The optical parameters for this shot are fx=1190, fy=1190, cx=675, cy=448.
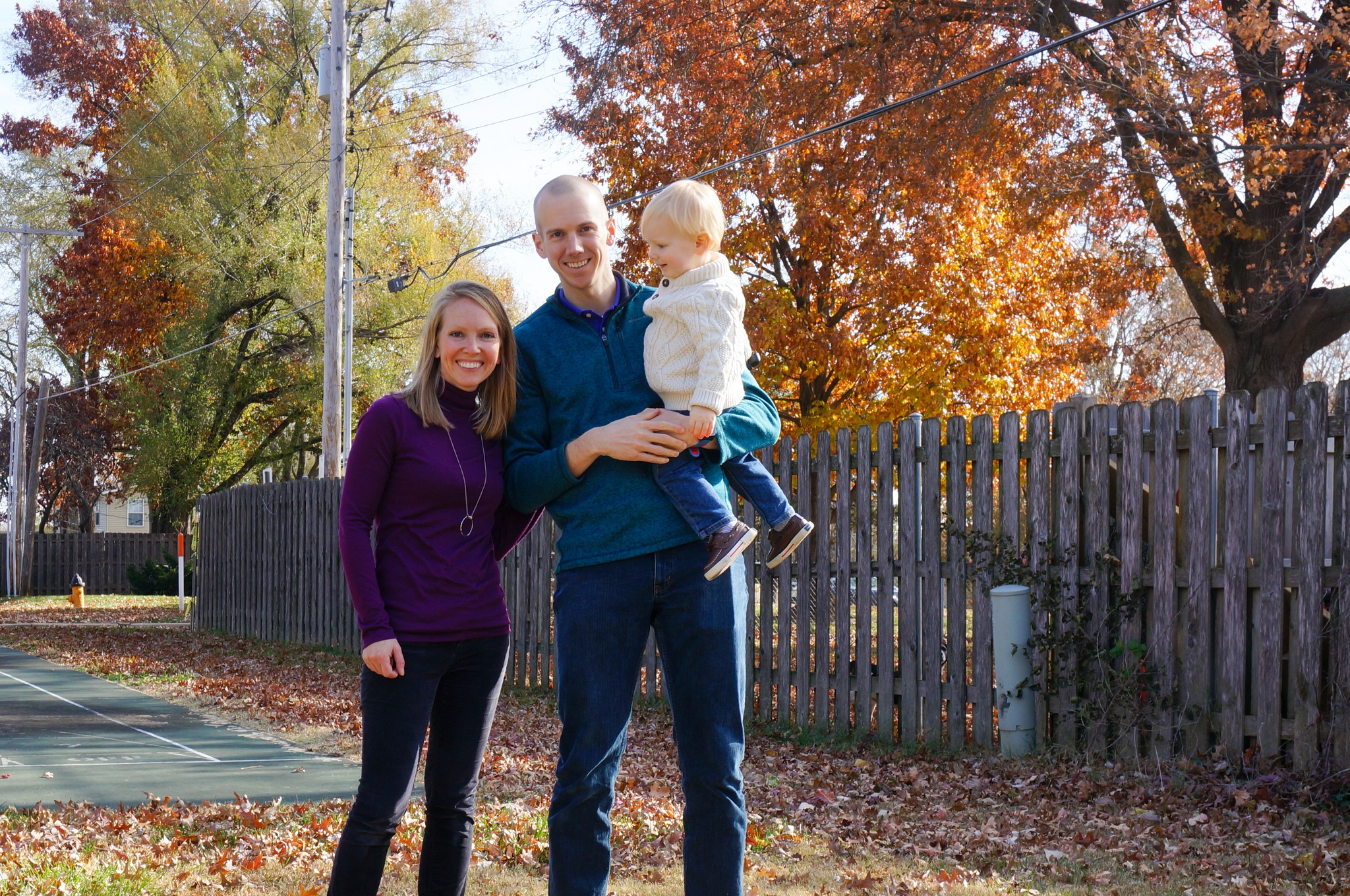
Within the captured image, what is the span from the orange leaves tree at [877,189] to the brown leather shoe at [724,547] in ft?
29.1

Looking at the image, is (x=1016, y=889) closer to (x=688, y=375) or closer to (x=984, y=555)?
(x=688, y=375)

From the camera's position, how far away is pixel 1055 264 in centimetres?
1588

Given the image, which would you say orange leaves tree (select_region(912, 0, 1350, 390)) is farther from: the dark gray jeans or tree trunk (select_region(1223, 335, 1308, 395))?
the dark gray jeans

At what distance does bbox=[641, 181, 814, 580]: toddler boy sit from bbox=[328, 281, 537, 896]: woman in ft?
1.58

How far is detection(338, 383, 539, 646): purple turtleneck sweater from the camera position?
10.0ft

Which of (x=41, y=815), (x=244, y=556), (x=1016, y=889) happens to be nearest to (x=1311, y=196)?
(x=1016, y=889)

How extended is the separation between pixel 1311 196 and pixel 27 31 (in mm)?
33429

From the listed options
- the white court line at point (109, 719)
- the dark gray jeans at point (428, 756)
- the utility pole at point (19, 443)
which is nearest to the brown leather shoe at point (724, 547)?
the dark gray jeans at point (428, 756)

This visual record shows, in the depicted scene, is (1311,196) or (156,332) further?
(156,332)

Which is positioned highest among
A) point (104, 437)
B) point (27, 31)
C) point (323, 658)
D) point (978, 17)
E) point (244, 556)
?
point (27, 31)

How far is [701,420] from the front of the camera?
2.69 m

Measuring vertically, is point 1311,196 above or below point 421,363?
above

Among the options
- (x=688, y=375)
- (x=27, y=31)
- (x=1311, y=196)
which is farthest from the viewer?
(x=27, y=31)

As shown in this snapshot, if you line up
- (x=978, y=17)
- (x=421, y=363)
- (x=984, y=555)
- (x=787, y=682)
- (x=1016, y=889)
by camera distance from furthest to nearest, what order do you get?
(x=978, y=17) < (x=787, y=682) < (x=984, y=555) < (x=1016, y=889) < (x=421, y=363)
